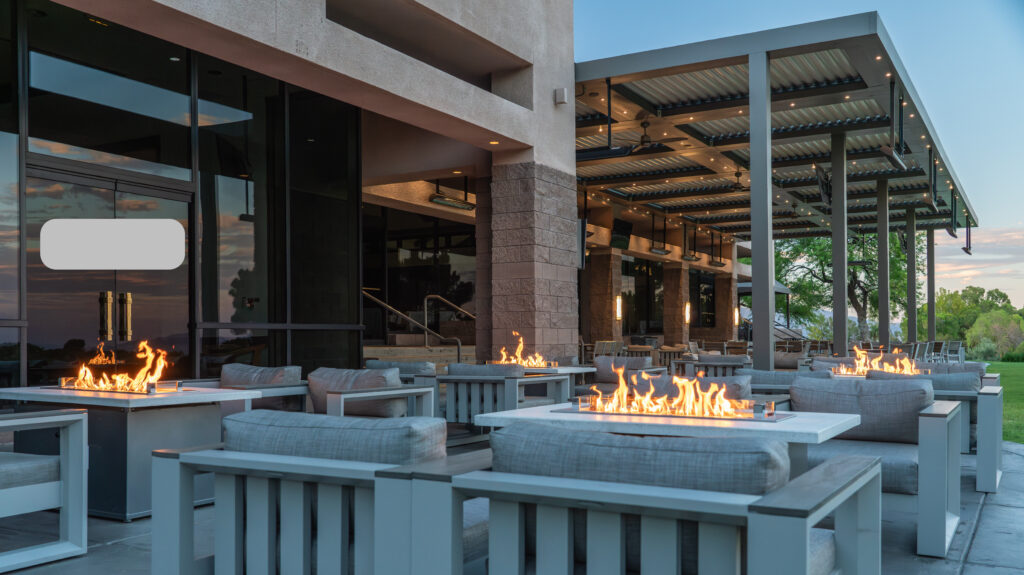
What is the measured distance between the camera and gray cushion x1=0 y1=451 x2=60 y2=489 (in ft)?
11.8

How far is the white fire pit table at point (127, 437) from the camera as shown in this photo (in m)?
4.44

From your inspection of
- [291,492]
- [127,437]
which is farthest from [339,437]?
[127,437]

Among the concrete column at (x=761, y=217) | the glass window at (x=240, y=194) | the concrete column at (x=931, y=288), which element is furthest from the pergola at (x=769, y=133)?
the glass window at (x=240, y=194)

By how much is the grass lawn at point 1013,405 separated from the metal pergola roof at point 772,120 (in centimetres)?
370

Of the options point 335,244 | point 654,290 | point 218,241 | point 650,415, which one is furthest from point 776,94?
point 654,290

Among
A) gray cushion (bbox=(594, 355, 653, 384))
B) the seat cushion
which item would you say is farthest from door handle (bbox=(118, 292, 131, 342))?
the seat cushion

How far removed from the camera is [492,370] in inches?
267

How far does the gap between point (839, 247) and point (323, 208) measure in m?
8.31

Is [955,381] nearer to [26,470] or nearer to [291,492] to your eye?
[291,492]

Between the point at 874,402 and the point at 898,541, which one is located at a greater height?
the point at 874,402

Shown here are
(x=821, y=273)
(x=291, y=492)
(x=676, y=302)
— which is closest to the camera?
(x=291, y=492)

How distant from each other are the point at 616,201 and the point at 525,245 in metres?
10.1

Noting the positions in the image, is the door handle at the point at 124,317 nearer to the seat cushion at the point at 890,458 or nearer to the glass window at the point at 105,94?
the glass window at the point at 105,94

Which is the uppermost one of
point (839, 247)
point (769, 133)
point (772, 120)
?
point (772, 120)
